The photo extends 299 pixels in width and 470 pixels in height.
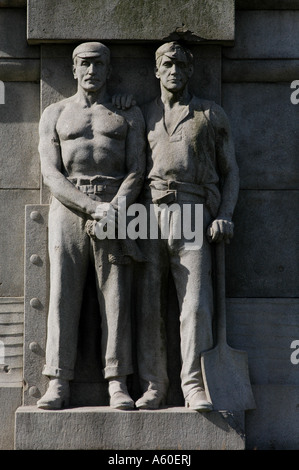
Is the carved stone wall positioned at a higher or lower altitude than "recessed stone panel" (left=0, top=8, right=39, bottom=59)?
lower

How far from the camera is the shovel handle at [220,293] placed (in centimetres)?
989

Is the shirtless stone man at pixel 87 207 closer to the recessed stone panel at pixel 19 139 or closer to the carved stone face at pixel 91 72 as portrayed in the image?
the carved stone face at pixel 91 72

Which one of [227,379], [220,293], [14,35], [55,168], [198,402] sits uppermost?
[14,35]

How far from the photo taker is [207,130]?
10023 millimetres

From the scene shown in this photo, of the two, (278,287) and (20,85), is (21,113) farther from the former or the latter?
(278,287)

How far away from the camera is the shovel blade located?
9.73 metres

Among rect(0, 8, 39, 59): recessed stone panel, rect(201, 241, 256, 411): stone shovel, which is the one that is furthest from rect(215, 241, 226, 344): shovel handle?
rect(0, 8, 39, 59): recessed stone panel

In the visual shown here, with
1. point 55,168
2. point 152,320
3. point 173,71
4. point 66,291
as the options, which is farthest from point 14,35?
point 152,320

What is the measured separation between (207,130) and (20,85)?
5.70 feet

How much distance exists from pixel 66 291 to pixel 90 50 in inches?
80.0

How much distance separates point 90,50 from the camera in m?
9.98

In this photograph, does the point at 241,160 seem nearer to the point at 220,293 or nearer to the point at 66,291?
the point at 220,293

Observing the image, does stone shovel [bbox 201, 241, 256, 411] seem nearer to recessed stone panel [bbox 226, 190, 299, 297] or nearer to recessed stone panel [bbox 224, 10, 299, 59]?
recessed stone panel [bbox 226, 190, 299, 297]
